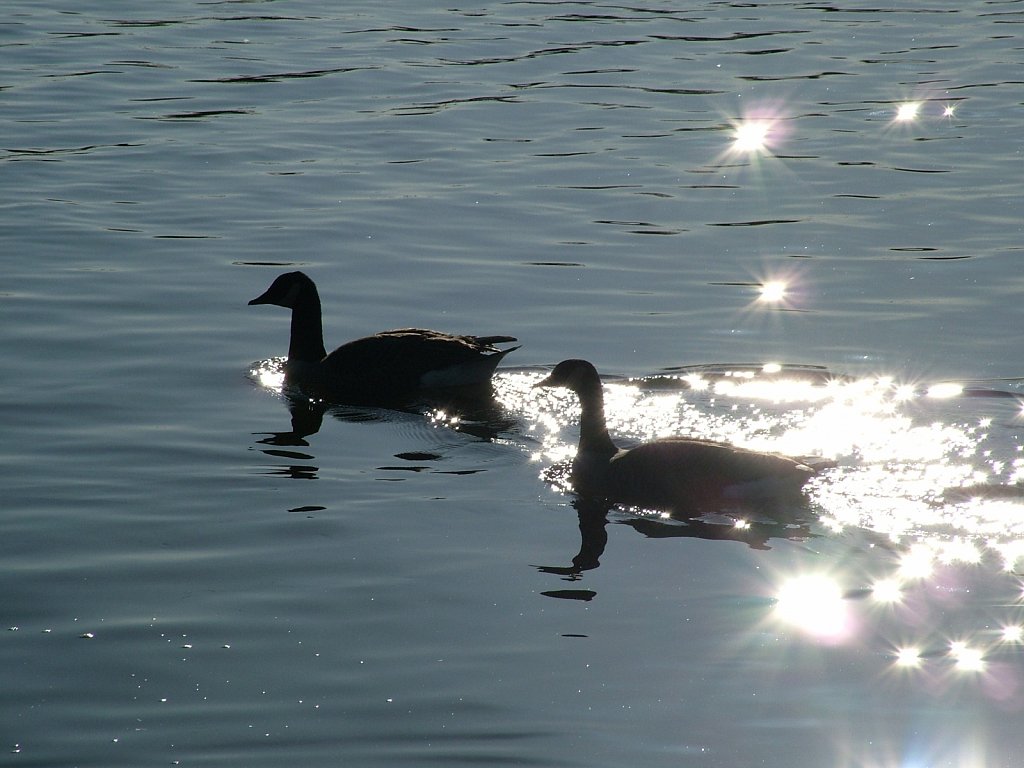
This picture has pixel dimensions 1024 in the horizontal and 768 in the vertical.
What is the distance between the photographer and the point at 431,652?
8578 millimetres

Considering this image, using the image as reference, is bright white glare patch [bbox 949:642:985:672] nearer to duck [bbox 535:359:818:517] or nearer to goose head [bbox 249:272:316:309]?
duck [bbox 535:359:818:517]

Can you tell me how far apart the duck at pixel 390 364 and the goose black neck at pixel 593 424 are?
1.97m

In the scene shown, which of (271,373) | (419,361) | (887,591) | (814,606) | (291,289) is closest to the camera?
(814,606)

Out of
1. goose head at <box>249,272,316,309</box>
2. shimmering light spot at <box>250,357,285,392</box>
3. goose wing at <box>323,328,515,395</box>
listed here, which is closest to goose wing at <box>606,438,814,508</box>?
goose wing at <box>323,328,515,395</box>

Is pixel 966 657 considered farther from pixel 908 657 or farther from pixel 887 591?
pixel 887 591

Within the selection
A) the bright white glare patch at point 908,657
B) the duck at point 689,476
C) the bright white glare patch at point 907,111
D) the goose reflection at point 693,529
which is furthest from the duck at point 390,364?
the bright white glare patch at point 907,111

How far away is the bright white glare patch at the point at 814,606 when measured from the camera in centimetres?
895

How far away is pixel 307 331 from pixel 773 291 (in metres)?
5.38

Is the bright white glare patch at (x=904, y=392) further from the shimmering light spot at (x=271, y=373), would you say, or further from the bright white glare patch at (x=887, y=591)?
the shimmering light spot at (x=271, y=373)

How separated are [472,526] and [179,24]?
79.7ft

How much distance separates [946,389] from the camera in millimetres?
13516

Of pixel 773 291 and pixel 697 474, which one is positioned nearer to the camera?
pixel 697 474

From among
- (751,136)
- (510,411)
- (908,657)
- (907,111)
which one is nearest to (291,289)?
(510,411)

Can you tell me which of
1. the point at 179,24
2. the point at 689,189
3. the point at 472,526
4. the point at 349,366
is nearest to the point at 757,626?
the point at 472,526
